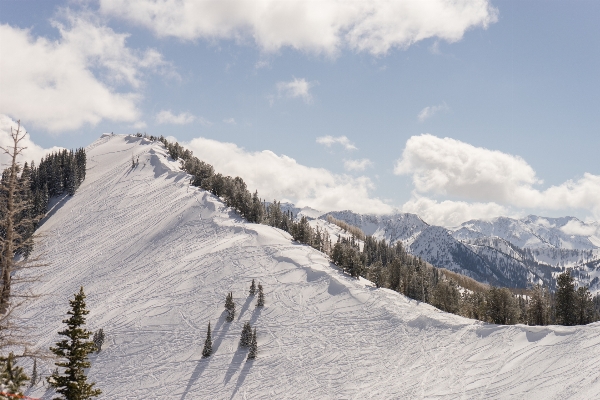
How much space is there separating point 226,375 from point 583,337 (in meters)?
34.0

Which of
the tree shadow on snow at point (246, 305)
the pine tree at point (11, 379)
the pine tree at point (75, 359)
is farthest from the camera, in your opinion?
the tree shadow on snow at point (246, 305)

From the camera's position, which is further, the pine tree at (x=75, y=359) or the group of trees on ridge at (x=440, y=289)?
the group of trees on ridge at (x=440, y=289)

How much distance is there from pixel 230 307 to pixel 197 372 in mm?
9895

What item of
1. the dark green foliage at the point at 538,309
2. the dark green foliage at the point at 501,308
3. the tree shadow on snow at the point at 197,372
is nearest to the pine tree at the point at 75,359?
the tree shadow on snow at the point at 197,372

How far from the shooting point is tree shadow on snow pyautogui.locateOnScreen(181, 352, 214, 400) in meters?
38.8

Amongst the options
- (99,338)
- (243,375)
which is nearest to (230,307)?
(243,375)

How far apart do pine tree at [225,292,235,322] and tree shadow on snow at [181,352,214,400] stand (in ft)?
20.9

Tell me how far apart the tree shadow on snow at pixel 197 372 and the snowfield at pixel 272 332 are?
264 mm

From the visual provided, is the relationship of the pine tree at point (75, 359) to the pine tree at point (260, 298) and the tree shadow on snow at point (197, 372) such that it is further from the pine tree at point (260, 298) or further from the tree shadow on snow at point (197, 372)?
the pine tree at point (260, 298)

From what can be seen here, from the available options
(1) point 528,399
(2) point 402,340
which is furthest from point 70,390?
(2) point 402,340

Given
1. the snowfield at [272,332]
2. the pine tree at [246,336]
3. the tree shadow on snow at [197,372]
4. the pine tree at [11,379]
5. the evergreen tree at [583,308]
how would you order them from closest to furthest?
1. the pine tree at [11,379]
2. the snowfield at [272,332]
3. the tree shadow on snow at [197,372]
4. the pine tree at [246,336]
5. the evergreen tree at [583,308]

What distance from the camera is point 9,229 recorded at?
50.0ft

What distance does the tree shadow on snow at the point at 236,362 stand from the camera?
40219mm

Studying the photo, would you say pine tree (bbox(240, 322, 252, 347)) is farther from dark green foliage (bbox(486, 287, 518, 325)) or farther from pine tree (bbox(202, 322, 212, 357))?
dark green foliage (bbox(486, 287, 518, 325))
